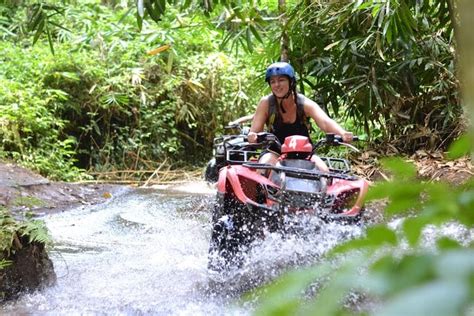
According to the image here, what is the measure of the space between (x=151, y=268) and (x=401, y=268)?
388 centimetres

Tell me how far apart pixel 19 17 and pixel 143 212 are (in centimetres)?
689

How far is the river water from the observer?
3.34 m

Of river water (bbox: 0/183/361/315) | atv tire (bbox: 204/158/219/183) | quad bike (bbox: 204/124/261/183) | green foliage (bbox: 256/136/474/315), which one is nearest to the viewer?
green foliage (bbox: 256/136/474/315)

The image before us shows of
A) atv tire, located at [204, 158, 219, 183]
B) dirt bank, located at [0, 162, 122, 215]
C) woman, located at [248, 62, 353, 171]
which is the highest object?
woman, located at [248, 62, 353, 171]

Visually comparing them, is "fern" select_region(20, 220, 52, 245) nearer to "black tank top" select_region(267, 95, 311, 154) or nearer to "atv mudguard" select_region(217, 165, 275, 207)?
"atv mudguard" select_region(217, 165, 275, 207)

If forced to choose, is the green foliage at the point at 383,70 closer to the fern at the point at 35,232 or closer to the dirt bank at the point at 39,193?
the dirt bank at the point at 39,193

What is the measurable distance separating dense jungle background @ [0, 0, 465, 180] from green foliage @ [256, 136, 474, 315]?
10.1 ft

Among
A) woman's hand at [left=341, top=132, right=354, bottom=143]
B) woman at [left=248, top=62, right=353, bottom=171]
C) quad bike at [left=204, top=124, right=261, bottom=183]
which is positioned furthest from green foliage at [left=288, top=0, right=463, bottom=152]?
woman's hand at [left=341, top=132, right=354, bottom=143]

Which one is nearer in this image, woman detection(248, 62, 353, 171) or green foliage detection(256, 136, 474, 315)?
green foliage detection(256, 136, 474, 315)

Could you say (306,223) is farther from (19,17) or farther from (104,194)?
(19,17)

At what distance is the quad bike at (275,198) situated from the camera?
3.67 meters

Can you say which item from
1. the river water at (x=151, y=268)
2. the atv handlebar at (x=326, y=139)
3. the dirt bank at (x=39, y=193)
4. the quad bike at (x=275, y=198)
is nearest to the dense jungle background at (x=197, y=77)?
the dirt bank at (x=39, y=193)

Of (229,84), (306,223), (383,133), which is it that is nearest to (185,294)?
(306,223)

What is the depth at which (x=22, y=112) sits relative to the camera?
8180 millimetres
